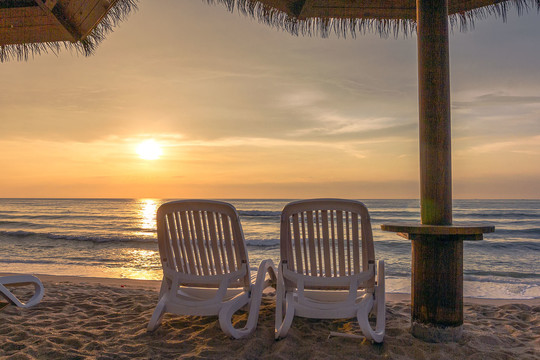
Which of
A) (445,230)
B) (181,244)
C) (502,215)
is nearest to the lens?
(445,230)

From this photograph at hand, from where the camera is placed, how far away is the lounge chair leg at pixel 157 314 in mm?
3309

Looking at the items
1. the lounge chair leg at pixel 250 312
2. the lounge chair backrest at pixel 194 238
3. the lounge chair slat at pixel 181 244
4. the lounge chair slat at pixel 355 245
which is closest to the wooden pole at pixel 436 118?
the lounge chair slat at pixel 355 245

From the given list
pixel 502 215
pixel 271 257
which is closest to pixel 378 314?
pixel 271 257

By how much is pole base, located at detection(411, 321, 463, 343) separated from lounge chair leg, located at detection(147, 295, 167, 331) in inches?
76.4

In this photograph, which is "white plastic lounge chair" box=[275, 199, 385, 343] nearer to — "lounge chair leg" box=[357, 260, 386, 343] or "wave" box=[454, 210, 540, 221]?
"lounge chair leg" box=[357, 260, 386, 343]

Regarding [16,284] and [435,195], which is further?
[16,284]

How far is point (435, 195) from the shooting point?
306 cm

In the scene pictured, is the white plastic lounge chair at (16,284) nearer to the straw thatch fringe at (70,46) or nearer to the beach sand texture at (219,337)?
the beach sand texture at (219,337)

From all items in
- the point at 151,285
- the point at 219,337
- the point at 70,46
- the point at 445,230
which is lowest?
the point at 151,285

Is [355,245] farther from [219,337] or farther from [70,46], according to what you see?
[70,46]

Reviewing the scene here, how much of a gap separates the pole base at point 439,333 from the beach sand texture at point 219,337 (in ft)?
0.18

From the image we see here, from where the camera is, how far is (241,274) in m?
3.33

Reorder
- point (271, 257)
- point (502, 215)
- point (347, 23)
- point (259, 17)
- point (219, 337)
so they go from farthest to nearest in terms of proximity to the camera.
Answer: point (502, 215) → point (271, 257) → point (347, 23) → point (259, 17) → point (219, 337)

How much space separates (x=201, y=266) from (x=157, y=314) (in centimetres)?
51
